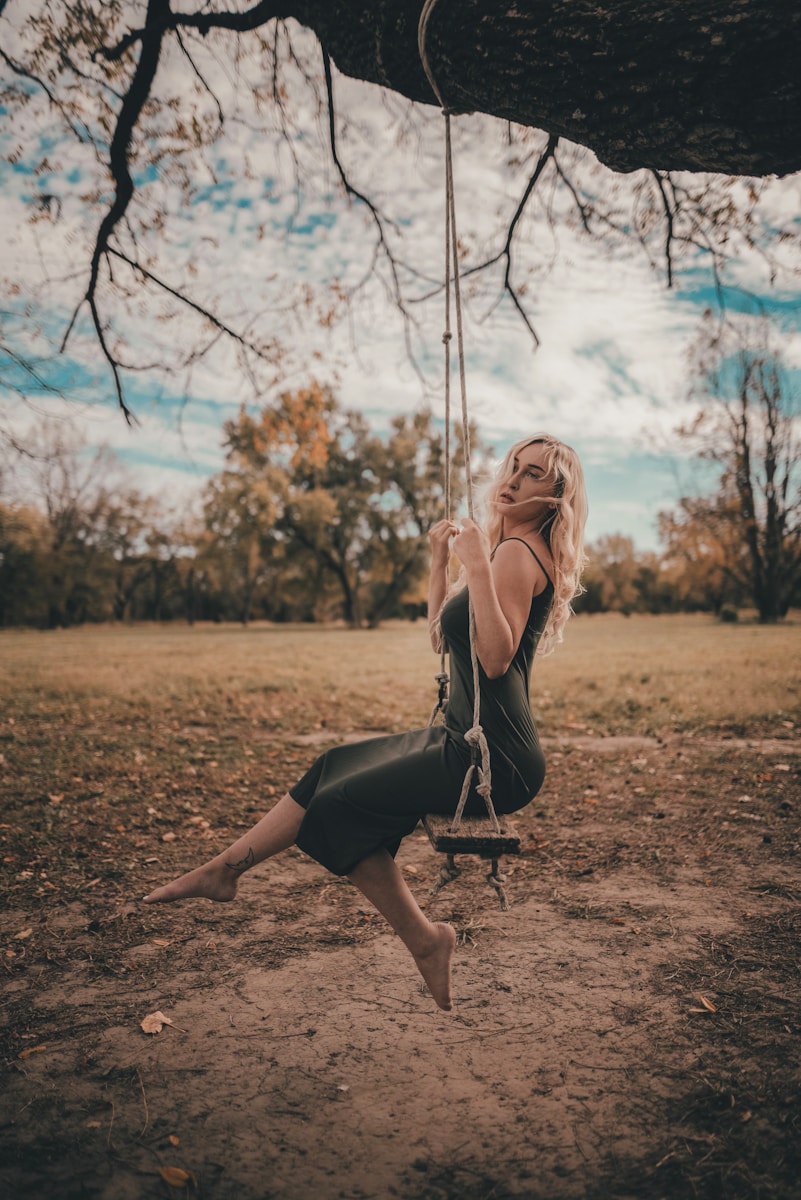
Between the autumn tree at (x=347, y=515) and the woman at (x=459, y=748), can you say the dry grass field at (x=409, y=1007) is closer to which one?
the woman at (x=459, y=748)

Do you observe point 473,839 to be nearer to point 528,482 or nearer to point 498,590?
point 498,590

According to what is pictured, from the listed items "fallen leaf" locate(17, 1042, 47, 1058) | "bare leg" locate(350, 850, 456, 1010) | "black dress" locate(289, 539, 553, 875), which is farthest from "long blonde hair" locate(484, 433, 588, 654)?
"fallen leaf" locate(17, 1042, 47, 1058)

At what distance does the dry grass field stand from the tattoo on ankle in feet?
1.86

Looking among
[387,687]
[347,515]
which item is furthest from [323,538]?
[387,687]

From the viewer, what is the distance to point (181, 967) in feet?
10.4

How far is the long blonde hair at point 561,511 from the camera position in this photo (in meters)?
2.72

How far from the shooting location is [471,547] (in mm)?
2516

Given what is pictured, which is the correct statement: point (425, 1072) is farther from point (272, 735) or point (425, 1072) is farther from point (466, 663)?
point (272, 735)

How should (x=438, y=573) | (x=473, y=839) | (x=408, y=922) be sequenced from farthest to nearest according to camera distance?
(x=438, y=573), (x=408, y=922), (x=473, y=839)

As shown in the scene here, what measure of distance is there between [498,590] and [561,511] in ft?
1.43

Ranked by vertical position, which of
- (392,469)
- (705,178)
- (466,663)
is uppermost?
(392,469)

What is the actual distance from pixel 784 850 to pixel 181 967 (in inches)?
140

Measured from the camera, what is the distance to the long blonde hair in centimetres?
272

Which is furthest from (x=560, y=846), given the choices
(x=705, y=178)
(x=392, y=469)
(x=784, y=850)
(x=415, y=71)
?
(x=392, y=469)
